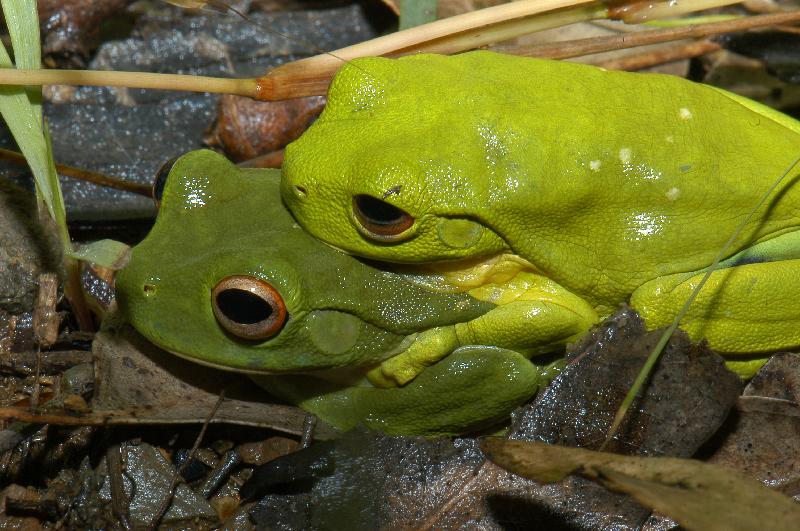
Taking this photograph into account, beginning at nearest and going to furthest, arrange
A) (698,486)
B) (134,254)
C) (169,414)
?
1. (698,486)
2. (134,254)
3. (169,414)

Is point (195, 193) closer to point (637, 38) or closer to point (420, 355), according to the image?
point (420, 355)

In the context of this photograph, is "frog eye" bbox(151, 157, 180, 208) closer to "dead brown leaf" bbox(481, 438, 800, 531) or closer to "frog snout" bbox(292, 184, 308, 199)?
"frog snout" bbox(292, 184, 308, 199)

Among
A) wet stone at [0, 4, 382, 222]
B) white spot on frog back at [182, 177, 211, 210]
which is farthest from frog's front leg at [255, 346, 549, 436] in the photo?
wet stone at [0, 4, 382, 222]

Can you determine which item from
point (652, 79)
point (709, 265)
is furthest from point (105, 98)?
point (709, 265)

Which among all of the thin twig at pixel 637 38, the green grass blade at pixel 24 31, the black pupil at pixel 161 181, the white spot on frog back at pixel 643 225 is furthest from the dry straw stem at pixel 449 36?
the white spot on frog back at pixel 643 225

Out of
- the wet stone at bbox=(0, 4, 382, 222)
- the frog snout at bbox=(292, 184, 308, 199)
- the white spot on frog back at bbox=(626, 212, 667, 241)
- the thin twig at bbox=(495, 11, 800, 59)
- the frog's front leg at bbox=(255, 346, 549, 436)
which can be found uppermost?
the thin twig at bbox=(495, 11, 800, 59)

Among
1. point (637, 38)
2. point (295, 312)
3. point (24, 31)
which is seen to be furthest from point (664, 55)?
point (24, 31)

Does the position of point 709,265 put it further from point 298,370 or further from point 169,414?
point 169,414
